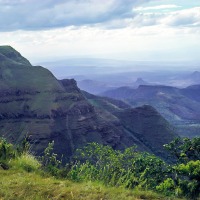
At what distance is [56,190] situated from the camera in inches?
325

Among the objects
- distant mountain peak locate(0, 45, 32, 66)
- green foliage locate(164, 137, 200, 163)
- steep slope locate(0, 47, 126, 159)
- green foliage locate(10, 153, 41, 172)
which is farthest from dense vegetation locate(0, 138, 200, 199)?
distant mountain peak locate(0, 45, 32, 66)

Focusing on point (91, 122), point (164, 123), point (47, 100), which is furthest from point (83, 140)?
point (164, 123)

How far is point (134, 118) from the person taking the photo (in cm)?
14888

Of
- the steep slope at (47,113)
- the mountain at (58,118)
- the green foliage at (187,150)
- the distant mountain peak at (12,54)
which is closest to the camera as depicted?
the green foliage at (187,150)

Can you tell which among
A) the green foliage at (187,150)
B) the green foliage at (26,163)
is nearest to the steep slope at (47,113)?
the green foliage at (187,150)

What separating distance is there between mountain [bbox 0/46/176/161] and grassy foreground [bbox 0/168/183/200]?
276ft

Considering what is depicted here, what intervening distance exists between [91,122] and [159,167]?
106071 millimetres

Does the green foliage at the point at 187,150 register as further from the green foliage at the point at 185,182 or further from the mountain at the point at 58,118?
the mountain at the point at 58,118

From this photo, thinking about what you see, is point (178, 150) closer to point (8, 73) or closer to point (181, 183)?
point (181, 183)

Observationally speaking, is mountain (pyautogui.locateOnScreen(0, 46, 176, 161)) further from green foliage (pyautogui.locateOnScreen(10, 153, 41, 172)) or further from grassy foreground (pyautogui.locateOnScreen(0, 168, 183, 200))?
grassy foreground (pyautogui.locateOnScreen(0, 168, 183, 200))

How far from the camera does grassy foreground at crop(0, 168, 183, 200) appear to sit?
7.93 metres

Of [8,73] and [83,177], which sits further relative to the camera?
[8,73]

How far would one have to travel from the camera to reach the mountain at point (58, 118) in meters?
107

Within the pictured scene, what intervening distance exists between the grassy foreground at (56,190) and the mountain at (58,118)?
84242mm
